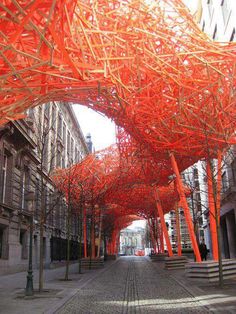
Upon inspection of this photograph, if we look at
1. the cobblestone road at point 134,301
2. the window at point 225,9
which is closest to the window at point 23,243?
the cobblestone road at point 134,301

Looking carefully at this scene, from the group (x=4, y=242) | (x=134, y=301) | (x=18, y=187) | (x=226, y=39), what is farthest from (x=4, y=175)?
(x=226, y=39)

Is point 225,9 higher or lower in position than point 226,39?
higher

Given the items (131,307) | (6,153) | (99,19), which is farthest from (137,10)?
(6,153)

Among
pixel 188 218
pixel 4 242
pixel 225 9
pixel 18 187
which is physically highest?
pixel 225 9

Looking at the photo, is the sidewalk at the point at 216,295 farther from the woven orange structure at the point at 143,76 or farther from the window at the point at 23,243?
the window at the point at 23,243

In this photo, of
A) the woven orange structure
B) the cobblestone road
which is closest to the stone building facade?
the woven orange structure

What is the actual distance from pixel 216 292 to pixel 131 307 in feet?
11.9

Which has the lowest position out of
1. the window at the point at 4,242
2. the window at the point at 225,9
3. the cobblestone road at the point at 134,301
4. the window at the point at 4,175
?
the cobblestone road at the point at 134,301

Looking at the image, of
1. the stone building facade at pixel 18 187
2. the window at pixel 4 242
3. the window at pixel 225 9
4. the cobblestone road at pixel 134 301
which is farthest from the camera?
the window at pixel 225 9

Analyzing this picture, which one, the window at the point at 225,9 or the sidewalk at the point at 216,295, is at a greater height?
the window at the point at 225,9

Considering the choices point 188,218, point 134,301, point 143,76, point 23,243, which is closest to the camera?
point 134,301

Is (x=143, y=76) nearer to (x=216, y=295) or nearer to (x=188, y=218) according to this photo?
(x=188, y=218)

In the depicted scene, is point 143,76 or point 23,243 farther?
point 23,243

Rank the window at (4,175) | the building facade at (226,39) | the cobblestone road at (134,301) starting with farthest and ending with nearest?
the building facade at (226,39) < the window at (4,175) < the cobblestone road at (134,301)
